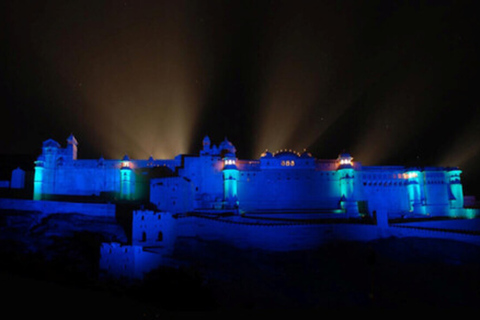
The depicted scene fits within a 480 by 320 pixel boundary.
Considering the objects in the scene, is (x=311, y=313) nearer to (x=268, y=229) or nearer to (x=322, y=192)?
(x=268, y=229)

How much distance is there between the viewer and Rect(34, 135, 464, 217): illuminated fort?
4938 cm

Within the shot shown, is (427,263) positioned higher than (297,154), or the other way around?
(297,154)

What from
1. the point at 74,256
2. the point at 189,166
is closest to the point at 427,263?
the point at 189,166

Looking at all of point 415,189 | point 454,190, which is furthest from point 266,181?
point 454,190

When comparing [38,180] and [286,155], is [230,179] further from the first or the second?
[38,180]

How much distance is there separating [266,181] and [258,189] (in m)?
1.76

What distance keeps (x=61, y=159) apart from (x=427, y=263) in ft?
163

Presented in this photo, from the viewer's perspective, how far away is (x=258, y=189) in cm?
5188

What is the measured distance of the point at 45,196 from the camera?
48438mm

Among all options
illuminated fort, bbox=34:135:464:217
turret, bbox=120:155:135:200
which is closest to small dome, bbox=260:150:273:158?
illuminated fort, bbox=34:135:464:217

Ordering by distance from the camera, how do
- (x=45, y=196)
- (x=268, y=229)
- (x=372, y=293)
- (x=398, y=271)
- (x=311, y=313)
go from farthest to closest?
(x=45, y=196)
(x=268, y=229)
(x=398, y=271)
(x=372, y=293)
(x=311, y=313)

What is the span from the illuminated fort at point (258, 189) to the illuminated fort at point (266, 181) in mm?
145

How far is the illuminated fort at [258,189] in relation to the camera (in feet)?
136

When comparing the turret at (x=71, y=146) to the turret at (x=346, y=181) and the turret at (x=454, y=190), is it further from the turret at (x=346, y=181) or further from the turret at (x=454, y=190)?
the turret at (x=454, y=190)
